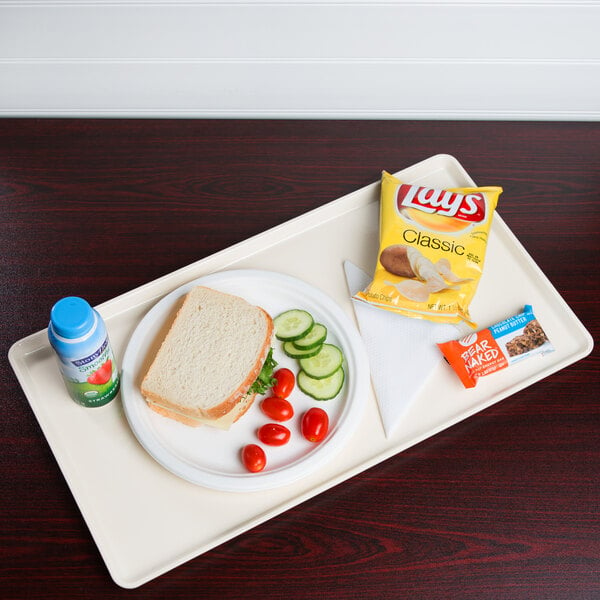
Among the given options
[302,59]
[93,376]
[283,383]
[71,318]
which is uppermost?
[302,59]

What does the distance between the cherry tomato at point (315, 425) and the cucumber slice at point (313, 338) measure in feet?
0.45

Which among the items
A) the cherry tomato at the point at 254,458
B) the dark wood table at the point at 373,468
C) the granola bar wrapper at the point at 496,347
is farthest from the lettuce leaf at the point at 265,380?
the granola bar wrapper at the point at 496,347

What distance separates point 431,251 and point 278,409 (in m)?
→ 0.49

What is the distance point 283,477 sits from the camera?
3.95ft

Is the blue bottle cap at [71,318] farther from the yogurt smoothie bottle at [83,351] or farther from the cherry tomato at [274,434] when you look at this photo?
the cherry tomato at [274,434]

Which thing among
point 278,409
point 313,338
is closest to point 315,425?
point 278,409

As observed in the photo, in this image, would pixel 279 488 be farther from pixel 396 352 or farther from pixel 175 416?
pixel 396 352

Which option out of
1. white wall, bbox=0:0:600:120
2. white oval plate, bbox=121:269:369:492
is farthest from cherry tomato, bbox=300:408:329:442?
white wall, bbox=0:0:600:120

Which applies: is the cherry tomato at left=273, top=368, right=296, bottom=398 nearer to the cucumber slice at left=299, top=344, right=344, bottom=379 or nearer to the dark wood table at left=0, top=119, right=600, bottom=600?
the cucumber slice at left=299, top=344, right=344, bottom=379

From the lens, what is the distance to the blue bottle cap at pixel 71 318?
3.47 feet

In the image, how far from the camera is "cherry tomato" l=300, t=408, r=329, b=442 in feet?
4.11

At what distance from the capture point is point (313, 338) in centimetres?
137

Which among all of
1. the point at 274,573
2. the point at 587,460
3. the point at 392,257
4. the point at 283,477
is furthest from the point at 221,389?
the point at 587,460

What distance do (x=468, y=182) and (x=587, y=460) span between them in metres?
0.70
